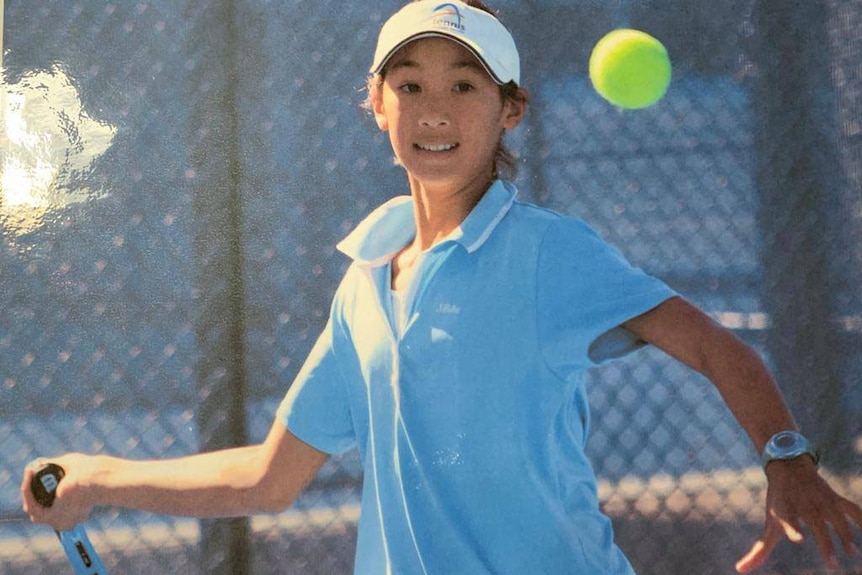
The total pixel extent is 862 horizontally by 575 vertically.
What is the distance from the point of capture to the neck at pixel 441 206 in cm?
165

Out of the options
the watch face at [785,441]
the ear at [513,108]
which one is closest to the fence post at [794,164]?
the ear at [513,108]

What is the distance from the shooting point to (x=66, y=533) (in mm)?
1780

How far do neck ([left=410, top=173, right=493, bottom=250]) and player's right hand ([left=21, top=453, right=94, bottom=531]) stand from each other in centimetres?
66

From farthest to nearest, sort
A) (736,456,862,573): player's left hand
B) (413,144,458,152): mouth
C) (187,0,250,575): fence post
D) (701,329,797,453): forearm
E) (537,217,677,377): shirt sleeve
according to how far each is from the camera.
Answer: (187,0,250,575): fence post → (413,144,458,152): mouth → (537,217,677,377): shirt sleeve → (701,329,797,453): forearm → (736,456,862,573): player's left hand

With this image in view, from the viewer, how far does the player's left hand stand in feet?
3.72

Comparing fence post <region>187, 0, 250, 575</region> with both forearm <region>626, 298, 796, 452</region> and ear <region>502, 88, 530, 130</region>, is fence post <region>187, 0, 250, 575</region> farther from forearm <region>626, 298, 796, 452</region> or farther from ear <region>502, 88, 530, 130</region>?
forearm <region>626, 298, 796, 452</region>

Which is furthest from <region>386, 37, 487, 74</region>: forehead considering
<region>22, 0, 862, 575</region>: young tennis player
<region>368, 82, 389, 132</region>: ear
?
<region>368, 82, 389, 132</region>: ear

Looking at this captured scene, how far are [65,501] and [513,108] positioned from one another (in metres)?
0.95

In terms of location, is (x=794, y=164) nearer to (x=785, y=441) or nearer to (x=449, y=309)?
(x=449, y=309)

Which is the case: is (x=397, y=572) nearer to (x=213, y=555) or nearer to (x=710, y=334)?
(x=710, y=334)

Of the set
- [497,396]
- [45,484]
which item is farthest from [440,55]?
[45,484]

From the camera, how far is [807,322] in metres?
2.80

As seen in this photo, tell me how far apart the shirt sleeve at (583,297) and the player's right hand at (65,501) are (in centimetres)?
80

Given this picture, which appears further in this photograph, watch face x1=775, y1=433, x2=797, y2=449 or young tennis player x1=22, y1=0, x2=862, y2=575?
young tennis player x1=22, y1=0, x2=862, y2=575
